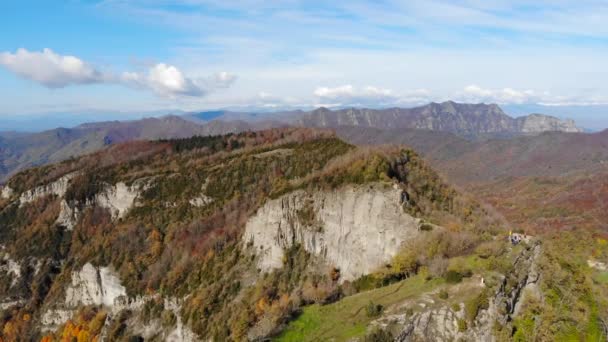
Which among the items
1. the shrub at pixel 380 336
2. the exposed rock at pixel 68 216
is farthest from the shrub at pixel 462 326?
the exposed rock at pixel 68 216

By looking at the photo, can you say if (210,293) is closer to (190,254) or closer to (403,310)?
(190,254)

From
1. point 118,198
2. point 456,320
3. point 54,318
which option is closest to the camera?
point 456,320

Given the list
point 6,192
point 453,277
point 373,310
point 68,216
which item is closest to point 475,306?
point 453,277

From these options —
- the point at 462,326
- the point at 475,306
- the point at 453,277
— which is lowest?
the point at 462,326

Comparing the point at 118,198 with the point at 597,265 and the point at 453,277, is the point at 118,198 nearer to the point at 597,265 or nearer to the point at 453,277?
the point at 453,277

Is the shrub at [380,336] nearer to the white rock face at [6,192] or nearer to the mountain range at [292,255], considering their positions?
the mountain range at [292,255]

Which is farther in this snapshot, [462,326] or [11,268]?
[11,268]

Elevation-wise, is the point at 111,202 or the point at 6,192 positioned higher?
the point at 111,202
